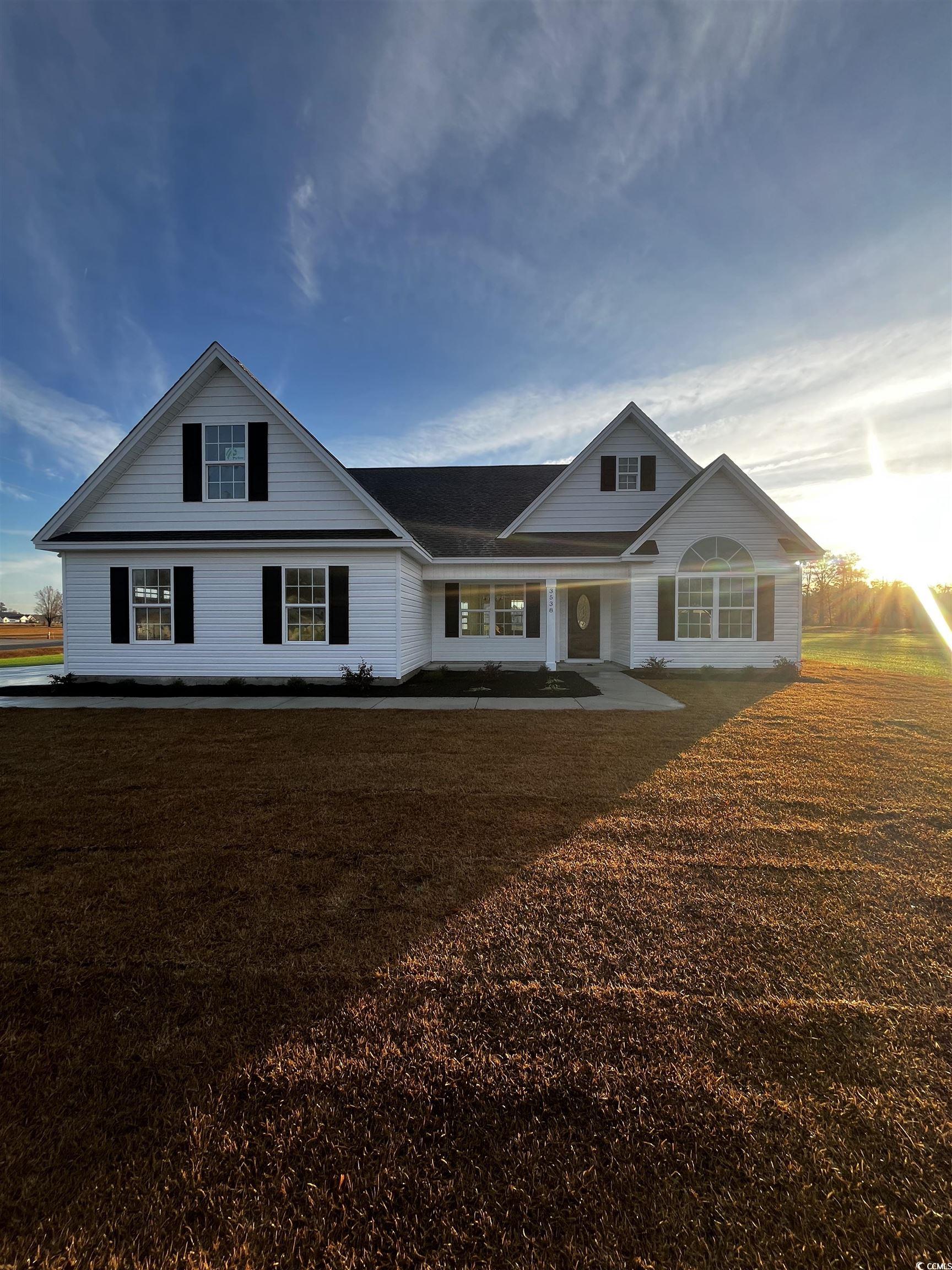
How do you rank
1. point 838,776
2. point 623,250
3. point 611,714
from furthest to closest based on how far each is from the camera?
point 623,250
point 611,714
point 838,776

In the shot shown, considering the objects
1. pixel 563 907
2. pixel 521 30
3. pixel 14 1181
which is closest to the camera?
pixel 14 1181

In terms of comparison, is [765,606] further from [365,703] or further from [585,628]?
[365,703]

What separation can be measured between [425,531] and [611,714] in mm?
9129

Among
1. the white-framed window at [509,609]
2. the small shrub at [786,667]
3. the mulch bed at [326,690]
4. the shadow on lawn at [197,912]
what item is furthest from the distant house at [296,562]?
the shadow on lawn at [197,912]

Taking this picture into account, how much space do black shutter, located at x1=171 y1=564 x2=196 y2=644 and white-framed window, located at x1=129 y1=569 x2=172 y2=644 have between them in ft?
0.63

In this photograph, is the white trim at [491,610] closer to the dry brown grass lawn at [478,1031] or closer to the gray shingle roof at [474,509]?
the gray shingle roof at [474,509]

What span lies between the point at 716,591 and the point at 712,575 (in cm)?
45

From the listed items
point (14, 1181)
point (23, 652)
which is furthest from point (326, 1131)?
point (23, 652)

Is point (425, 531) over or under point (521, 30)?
under

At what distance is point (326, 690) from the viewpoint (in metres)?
11.5

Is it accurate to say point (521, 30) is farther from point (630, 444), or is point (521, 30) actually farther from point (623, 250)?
point (630, 444)

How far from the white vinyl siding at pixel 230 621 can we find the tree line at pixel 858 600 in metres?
37.3

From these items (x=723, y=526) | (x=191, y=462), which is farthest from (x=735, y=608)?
(x=191, y=462)

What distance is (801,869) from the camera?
3420mm
